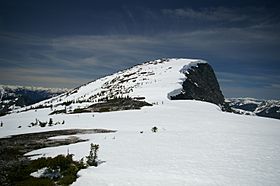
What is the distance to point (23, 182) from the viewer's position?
12.9m

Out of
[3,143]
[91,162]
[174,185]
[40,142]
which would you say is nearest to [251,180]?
[174,185]

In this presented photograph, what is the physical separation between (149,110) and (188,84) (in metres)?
42.6

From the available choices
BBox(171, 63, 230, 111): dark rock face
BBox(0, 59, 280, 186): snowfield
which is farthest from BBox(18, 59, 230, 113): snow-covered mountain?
A: BBox(0, 59, 280, 186): snowfield

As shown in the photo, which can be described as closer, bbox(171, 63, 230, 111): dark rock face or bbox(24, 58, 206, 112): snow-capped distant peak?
bbox(24, 58, 206, 112): snow-capped distant peak

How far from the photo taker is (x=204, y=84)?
334 feet

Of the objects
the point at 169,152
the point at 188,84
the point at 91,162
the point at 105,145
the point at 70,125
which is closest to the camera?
the point at 91,162

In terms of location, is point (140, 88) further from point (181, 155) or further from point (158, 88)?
point (181, 155)

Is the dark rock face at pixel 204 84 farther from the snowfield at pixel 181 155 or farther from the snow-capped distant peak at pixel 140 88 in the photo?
the snowfield at pixel 181 155

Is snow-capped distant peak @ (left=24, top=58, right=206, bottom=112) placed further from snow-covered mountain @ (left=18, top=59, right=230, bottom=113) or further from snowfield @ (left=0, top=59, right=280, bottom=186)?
snowfield @ (left=0, top=59, right=280, bottom=186)

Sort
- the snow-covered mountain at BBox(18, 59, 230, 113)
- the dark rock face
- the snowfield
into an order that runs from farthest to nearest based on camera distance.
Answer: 1. the dark rock face
2. the snow-covered mountain at BBox(18, 59, 230, 113)
3. the snowfield

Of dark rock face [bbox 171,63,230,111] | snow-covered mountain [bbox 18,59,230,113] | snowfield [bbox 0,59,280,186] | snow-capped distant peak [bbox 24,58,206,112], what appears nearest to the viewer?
snowfield [bbox 0,59,280,186]

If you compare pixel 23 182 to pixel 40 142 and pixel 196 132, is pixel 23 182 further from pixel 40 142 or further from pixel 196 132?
pixel 196 132

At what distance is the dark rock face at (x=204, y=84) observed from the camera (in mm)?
83706

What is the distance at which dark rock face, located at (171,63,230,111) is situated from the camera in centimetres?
8371
